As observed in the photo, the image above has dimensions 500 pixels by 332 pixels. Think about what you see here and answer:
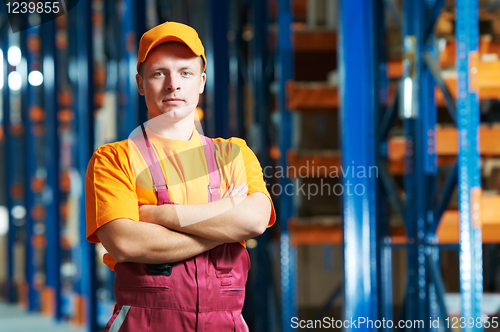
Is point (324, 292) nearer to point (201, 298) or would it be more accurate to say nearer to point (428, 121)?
point (428, 121)

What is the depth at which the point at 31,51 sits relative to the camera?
10.6m

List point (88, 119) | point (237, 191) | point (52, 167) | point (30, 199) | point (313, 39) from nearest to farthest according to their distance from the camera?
point (237, 191)
point (313, 39)
point (88, 119)
point (52, 167)
point (30, 199)

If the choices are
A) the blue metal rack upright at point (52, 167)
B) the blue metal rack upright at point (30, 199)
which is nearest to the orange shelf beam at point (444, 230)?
the blue metal rack upright at point (52, 167)

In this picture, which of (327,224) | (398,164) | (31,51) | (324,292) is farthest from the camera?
(31,51)

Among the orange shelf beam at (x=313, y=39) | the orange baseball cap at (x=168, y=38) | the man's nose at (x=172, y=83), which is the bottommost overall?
the man's nose at (x=172, y=83)

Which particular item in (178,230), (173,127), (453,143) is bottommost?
(178,230)

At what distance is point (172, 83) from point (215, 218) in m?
0.39

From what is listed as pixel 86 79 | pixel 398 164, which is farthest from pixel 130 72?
pixel 398 164

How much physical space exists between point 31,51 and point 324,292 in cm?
773

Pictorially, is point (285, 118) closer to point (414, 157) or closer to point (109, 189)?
point (414, 157)

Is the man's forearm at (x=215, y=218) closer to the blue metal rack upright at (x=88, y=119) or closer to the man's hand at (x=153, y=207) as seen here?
the man's hand at (x=153, y=207)

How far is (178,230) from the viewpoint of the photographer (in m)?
1.61

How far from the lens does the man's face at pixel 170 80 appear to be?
1.57m

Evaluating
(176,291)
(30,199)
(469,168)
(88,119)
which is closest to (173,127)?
(176,291)
